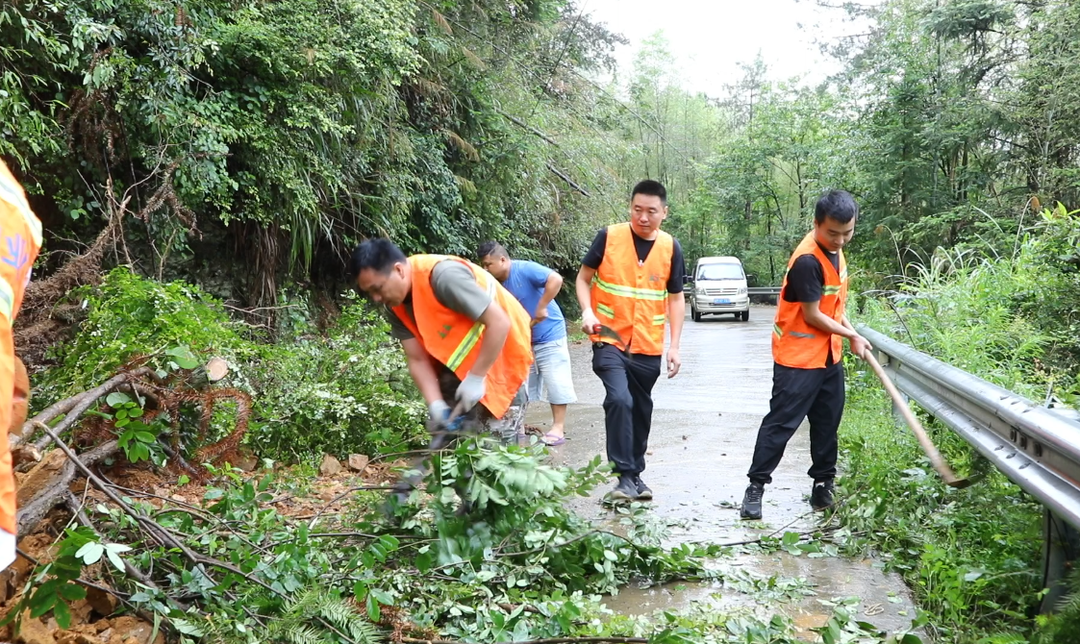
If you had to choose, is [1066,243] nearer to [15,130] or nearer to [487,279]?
[487,279]

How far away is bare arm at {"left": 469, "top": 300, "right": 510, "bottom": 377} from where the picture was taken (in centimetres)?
412

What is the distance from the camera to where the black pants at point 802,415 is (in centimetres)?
549

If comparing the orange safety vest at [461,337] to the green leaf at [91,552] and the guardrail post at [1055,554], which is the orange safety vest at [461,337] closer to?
the green leaf at [91,552]

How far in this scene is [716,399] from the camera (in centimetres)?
1038

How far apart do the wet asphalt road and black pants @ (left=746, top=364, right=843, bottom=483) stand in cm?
33

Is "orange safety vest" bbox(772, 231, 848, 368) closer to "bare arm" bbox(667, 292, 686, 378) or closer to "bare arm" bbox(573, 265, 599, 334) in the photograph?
"bare arm" bbox(667, 292, 686, 378)

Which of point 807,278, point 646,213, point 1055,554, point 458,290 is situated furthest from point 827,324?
point 458,290

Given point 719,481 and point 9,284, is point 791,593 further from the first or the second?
point 9,284

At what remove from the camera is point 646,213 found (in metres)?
5.95

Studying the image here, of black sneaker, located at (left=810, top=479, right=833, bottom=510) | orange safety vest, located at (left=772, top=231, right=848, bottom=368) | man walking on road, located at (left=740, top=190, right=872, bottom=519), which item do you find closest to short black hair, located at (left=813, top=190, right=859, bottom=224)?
man walking on road, located at (left=740, top=190, right=872, bottom=519)

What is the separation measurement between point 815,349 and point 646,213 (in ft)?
4.64

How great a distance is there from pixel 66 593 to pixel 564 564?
2.17m

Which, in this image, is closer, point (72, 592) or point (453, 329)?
point (72, 592)

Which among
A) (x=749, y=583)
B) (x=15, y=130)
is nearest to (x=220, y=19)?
(x=15, y=130)
